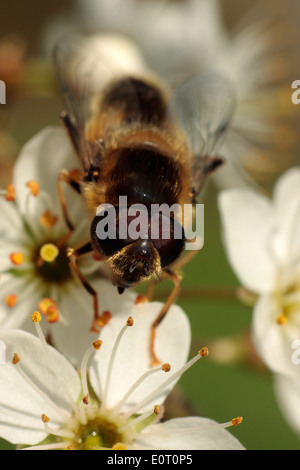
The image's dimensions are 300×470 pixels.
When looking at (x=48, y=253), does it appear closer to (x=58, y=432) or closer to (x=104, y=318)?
(x=104, y=318)

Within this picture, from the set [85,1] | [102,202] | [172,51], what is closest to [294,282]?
[102,202]

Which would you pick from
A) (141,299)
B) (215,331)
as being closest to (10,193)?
(141,299)

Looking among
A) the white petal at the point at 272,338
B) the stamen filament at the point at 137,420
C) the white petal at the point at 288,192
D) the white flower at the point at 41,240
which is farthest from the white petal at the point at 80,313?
the white petal at the point at 288,192

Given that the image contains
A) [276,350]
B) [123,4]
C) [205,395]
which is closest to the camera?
[276,350]

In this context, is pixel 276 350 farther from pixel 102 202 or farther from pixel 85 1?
pixel 85 1

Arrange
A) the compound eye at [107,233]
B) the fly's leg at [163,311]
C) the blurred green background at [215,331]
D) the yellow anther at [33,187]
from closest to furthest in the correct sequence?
the compound eye at [107,233] → the fly's leg at [163,311] → the yellow anther at [33,187] → the blurred green background at [215,331]

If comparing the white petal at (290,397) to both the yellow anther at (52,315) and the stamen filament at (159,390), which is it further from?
the yellow anther at (52,315)

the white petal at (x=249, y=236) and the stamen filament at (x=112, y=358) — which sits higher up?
the white petal at (x=249, y=236)

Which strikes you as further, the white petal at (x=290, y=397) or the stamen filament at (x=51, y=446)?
the white petal at (x=290, y=397)
